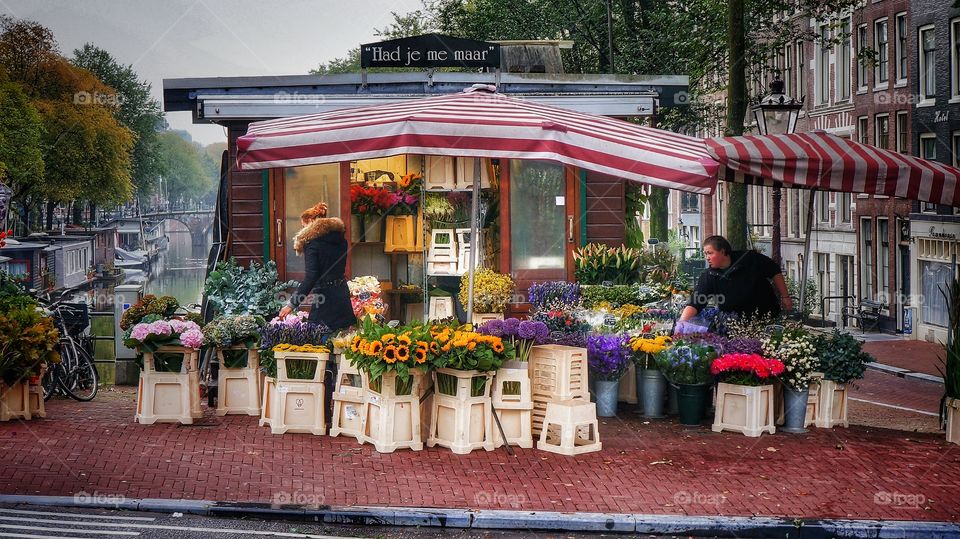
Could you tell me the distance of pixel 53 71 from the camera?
6569 cm

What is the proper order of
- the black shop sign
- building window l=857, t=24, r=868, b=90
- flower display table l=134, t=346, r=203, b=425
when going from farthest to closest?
building window l=857, t=24, r=868, b=90, the black shop sign, flower display table l=134, t=346, r=203, b=425

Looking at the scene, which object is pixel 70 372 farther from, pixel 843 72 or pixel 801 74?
pixel 801 74

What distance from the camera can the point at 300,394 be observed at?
11.3 m

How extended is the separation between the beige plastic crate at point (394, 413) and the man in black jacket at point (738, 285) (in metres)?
3.30

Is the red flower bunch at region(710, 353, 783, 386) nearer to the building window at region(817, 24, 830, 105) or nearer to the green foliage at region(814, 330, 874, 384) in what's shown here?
the green foliage at region(814, 330, 874, 384)

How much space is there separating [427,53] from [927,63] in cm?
2431

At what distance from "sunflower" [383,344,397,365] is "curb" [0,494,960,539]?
6.52 ft

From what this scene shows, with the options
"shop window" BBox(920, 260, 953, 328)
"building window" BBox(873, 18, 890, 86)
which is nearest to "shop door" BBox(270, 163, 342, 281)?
"shop window" BBox(920, 260, 953, 328)

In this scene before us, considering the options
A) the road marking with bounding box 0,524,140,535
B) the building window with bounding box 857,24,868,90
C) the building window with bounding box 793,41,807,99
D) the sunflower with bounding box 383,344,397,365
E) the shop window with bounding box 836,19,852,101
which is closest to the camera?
the road marking with bounding box 0,524,140,535

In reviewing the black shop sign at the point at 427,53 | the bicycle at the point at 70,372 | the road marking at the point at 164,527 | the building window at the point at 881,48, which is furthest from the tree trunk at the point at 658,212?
the road marking at the point at 164,527

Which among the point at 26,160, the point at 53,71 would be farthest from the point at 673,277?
the point at 53,71

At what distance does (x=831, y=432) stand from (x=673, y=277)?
562 cm

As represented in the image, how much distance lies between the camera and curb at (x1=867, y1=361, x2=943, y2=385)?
23406 mm

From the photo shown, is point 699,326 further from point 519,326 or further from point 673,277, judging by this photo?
point 673,277
